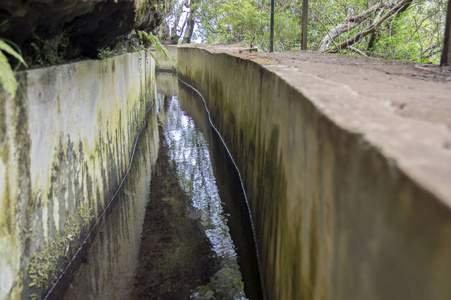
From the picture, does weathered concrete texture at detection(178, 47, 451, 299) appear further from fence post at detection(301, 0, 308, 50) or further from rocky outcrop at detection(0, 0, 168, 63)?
fence post at detection(301, 0, 308, 50)

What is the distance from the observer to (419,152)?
1.21m

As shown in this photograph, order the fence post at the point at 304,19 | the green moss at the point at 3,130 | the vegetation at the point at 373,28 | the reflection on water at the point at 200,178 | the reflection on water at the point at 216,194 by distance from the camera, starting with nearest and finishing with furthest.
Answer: the green moss at the point at 3,130 → the reflection on water at the point at 216,194 → the reflection on water at the point at 200,178 → the fence post at the point at 304,19 → the vegetation at the point at 373,28

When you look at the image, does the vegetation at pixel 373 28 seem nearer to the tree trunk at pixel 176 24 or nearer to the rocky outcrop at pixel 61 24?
the rocky outcrop at pixel 61 24

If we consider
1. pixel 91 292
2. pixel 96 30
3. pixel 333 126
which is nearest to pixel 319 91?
pixel 333 126

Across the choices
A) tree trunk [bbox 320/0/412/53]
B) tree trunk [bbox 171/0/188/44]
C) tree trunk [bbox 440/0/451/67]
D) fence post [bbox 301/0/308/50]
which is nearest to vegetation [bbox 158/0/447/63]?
tree trunk [bbox 320/0/412/53]

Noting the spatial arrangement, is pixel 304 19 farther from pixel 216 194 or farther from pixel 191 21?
pixel 191 21

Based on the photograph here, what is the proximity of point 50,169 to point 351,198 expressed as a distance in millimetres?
2625

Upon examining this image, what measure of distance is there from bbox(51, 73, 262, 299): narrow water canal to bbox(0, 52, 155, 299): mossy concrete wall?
33 cm

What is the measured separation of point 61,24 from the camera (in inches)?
143

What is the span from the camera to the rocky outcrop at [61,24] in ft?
9.11

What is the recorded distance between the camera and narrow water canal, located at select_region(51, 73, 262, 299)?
3.71 m

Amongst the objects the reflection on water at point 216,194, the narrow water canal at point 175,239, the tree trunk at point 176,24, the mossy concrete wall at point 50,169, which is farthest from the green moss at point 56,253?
the tree trunk at point 176,24

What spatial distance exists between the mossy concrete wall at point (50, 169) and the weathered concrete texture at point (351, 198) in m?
1.68

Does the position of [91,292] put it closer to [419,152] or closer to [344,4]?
[419,152]
